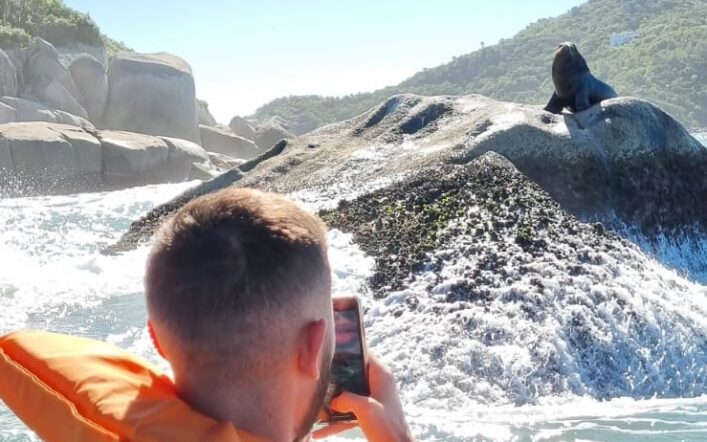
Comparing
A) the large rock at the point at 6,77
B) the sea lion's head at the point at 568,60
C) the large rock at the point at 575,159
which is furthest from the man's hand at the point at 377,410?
the large rock at the point at 6,77

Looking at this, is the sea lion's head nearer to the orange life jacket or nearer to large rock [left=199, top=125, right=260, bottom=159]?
the orange life jacket

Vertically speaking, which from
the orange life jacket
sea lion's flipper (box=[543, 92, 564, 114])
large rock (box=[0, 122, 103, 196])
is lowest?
large rock (box=[0, 122, 103, 196])

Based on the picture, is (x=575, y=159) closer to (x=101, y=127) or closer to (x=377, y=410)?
(x=377, y=410)

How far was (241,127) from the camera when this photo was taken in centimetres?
5112

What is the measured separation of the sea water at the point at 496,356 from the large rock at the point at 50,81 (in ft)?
100

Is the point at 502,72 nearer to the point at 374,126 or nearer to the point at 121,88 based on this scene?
the point at 121,88

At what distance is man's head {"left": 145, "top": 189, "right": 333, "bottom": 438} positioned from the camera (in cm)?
125

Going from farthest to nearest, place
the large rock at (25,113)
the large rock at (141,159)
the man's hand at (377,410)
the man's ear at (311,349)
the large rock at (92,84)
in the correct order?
the large rock at (92,84) < the large rock at (25,113) < the large rock at (141,159) < the man's hand at (377,410) < the man's ear at (311,349)

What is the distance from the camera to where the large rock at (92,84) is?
37.8 meters

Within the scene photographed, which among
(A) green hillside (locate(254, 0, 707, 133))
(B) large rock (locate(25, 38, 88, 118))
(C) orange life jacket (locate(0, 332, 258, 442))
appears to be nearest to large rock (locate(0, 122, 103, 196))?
(B) large rock (locate(25, 38, 88, 118))

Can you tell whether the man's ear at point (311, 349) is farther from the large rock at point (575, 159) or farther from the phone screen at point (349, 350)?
the large rock at point (575, 159)

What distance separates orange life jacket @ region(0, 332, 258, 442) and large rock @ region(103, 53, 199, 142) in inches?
1505

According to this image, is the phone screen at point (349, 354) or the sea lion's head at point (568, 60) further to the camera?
the sea lion's head at point (568, 60)

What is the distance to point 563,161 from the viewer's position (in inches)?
259
